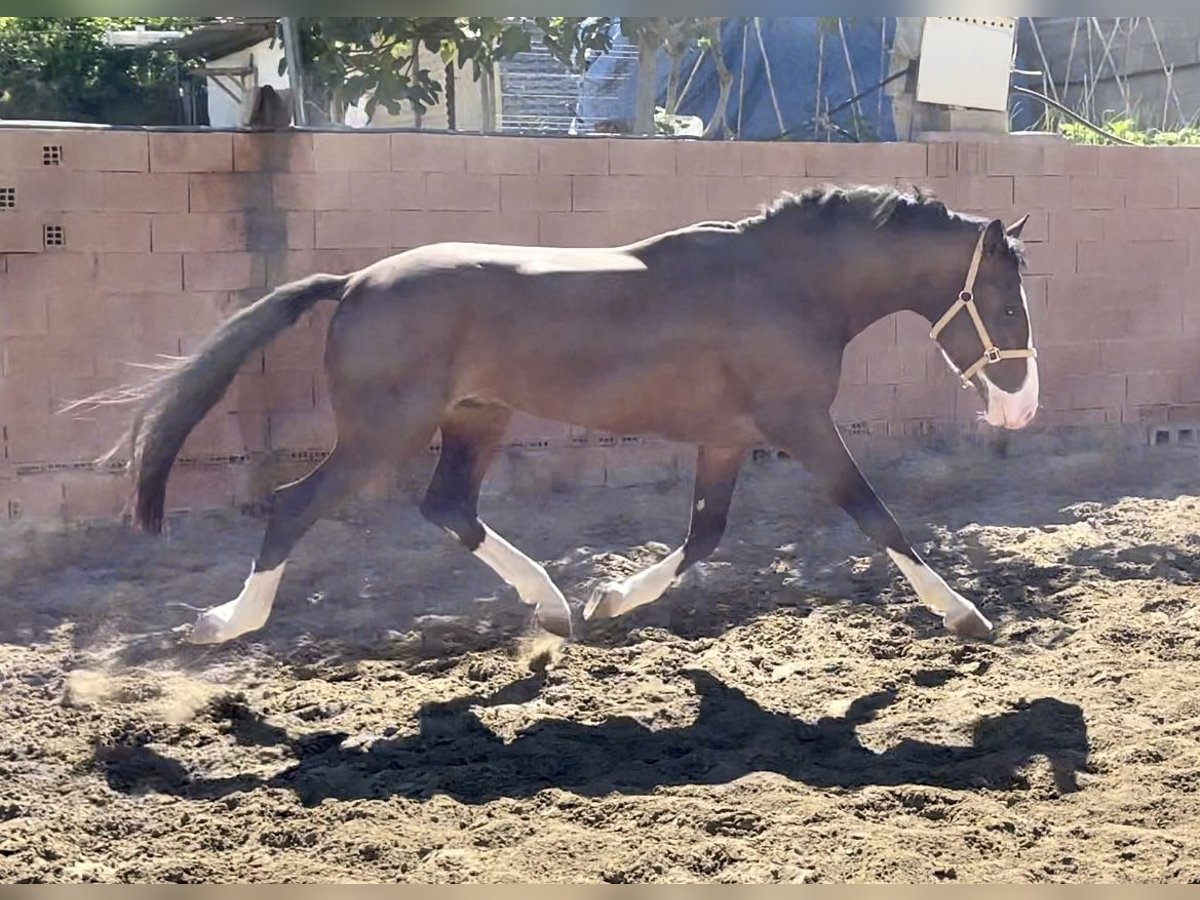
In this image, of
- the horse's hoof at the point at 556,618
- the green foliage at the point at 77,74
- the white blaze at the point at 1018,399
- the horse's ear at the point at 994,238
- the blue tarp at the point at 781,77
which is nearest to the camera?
the horse's ear at the point at 994,238

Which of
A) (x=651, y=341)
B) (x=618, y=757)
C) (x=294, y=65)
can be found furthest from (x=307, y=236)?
(x=618, y=757)

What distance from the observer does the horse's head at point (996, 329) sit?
15.0 ft

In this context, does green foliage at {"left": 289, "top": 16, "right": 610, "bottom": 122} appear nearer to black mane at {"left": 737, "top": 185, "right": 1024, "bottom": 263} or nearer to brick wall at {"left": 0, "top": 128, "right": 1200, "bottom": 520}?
brick wall at {"left": 0, "top": 128, "right": 1200, "bottom": 520}

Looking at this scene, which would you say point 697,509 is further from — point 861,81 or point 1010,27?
point 861,81

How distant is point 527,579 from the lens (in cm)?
482

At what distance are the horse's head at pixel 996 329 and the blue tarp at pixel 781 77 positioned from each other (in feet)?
22.6

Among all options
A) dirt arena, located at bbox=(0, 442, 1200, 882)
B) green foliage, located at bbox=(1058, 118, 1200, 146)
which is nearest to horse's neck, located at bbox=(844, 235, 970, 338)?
dirt arena, located at bbox=(0, 442, 1200, 882)

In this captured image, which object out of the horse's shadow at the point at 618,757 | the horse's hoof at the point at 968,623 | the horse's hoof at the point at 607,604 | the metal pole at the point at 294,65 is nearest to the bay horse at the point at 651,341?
the horse's hoof at the point at 968,623

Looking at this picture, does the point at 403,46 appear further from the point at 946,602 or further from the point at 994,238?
the point at 946,602

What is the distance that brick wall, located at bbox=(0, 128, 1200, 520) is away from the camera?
6016 mm

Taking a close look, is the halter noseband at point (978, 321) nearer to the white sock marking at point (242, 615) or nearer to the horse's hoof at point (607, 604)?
the horse's hoof at point (607, 604)

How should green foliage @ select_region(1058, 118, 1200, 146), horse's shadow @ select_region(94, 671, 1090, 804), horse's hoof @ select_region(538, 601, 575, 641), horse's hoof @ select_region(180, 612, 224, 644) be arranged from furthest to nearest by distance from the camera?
green foliage @ select_region(1058, 118, 1200, 146), horse's hoof @ select_region(538, 601, 575, 641), horse's hoof @ select_region(180, 612, 224, 644), horse's shadow @ select_region(94, 671, 1090, 804)

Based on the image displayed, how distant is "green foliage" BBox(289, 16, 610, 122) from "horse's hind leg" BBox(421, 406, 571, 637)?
3358mm

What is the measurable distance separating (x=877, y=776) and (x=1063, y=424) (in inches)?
188
